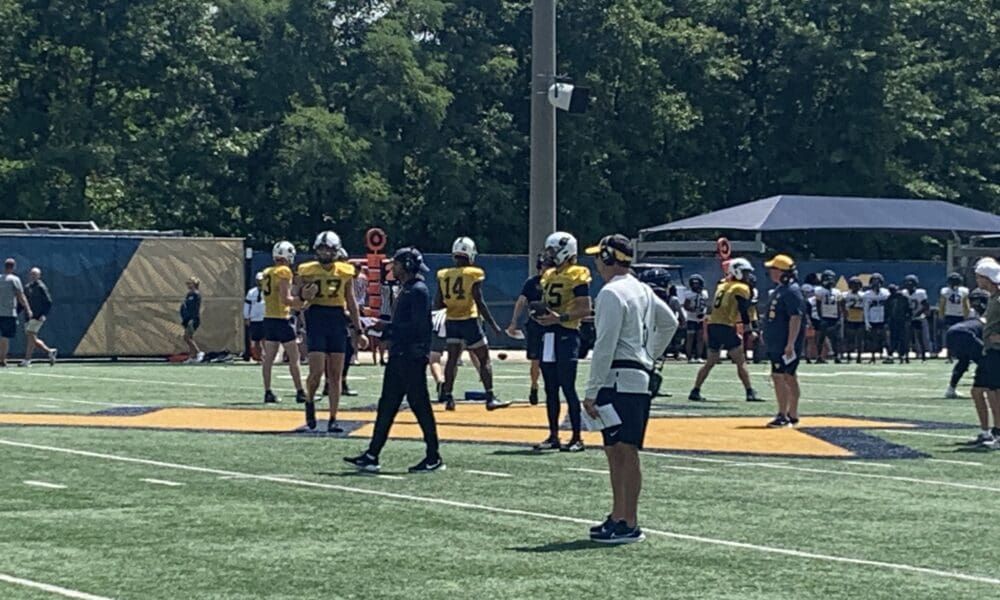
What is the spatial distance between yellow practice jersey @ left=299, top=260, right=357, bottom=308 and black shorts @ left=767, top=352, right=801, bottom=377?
4.69 metres

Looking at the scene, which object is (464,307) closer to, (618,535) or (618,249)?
(618,249)

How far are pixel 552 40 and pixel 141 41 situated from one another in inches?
931

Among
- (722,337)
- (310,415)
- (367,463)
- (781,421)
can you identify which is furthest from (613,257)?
(722,337)

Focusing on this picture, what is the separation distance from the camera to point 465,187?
52188 mm

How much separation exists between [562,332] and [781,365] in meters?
3.70

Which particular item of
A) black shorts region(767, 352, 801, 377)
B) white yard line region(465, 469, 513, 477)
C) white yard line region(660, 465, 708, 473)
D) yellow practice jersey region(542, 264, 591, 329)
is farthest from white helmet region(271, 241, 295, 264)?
white yard line region(660, 465, 708, 473)

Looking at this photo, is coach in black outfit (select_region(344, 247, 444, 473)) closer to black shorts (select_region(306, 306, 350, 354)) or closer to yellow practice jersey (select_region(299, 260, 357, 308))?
black shorts (select_region(306, 306, 350, 354))

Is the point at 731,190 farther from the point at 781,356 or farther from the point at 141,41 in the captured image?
the point at 781,356

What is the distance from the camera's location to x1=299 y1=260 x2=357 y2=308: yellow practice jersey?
18484mm

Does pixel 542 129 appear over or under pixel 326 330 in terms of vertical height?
over

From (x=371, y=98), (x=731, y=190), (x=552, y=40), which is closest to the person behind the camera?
(x=552, y=40)

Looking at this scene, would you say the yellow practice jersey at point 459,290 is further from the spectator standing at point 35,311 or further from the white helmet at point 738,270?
the spectator standing at point 35,311

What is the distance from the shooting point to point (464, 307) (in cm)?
2184

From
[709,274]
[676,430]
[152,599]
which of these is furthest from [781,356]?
[709,274]
